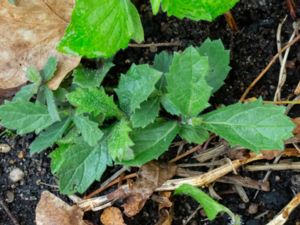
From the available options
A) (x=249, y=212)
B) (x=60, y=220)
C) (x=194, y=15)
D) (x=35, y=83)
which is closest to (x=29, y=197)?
(x=60, y=220)

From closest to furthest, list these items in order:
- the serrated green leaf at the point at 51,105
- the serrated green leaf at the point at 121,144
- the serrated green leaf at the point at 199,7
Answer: the serrated green leaf at the point at 199,7 < the serrated green leaf at the point at 121,144 < the serrated green leaf at the point at 51,105

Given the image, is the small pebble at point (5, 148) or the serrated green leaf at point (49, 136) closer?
the serrated green leaf at point (49, 136)

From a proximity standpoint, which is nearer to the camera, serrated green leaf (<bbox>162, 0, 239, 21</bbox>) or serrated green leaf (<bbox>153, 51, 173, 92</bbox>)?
serrated green leaf (<bbox>162, 0, 239, 21</bbox>)

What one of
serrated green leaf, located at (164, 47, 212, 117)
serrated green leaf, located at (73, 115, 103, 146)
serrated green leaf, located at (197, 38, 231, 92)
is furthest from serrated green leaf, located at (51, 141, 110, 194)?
serrated green leaf, located at (197, 38, 231, 92)

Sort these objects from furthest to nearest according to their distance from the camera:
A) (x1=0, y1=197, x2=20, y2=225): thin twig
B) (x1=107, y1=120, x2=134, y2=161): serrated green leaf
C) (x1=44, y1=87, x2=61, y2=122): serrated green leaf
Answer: (x1=0, y1=197, x2=20, y2=225): thin twig, (x1=44, y1=87, x2=61, y2=122): serrated green leaf, (x1=107, y1=120, x2=134, y2=161): serrated green leaf

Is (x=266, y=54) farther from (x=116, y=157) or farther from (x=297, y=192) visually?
(x=116, y=157)

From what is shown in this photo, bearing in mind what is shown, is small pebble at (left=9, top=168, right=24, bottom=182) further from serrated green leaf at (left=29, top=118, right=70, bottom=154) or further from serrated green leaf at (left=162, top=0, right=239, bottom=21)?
serrated green leaf at (left=162, top=0, right=239, bottom=21)

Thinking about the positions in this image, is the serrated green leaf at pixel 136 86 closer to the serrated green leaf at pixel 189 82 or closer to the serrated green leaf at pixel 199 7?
the serrated green leaf at pixel 189 82

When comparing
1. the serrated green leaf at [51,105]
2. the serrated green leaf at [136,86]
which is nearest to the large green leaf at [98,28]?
the serrated green leaf at [136,86]

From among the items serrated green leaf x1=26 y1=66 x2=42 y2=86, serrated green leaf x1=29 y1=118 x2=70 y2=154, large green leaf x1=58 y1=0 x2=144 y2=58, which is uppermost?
large green leaf x1=58 y1=0 x2=144 y2=58
